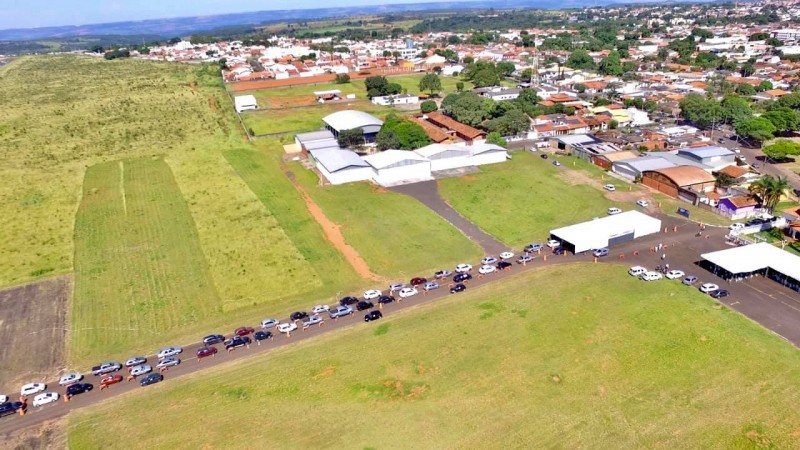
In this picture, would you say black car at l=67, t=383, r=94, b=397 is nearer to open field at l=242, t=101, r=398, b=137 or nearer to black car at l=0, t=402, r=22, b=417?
black car at l=0, t=402, r=22, b=417

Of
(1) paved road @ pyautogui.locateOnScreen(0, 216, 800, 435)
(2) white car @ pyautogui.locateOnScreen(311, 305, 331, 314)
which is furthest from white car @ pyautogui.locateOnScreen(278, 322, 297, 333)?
(2) white car @ pyautogui.locateOnScreen(311, 305, 331, 314)

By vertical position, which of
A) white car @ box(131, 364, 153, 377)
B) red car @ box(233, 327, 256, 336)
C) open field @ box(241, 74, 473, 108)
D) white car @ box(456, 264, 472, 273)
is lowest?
white car @ box(131, 364, 153, 377)

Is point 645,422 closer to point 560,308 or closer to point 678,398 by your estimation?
point 678,398

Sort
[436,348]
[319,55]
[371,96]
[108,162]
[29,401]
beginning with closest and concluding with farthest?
[29,401] → [436,348] → [108,162] → [371,96] → [319,55]

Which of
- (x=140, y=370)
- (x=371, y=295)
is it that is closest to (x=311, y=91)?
(x=371, y=295)

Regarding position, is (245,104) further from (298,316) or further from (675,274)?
(675,274)

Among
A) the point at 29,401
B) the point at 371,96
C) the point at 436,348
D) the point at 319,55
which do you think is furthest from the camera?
the point at 319,55

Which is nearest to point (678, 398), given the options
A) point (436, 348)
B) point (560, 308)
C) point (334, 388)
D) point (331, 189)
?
point (560, 308)
